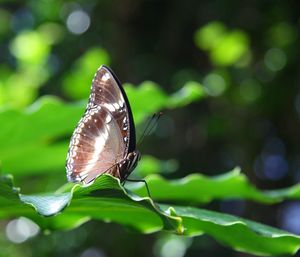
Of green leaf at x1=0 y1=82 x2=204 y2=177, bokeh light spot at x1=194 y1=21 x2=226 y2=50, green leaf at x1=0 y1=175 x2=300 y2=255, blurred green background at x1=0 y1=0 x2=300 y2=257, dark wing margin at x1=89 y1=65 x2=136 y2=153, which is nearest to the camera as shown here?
green leaf at x1=0 y1=175 x2=300 y2=255

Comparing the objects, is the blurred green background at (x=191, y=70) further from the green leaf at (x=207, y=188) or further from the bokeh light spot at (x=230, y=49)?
the green leaf at (x=207, y=188)

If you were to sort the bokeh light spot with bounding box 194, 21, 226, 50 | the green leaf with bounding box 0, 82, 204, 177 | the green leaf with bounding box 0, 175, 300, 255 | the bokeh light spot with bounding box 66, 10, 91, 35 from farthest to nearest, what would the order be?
the bokeh light spot with bounding box 66, 10, 91, 35
the bokeh light spot with bounding box 194, 21, 226, 50
the green leaf with bounding box 0, 82, 204, 177
the green leaf with bounding box 0, 175, 300, 255

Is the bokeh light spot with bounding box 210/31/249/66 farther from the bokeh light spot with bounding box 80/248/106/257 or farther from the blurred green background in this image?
the bokeh light spot with bounding box 80/248/106/257

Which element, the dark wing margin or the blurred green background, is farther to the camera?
the blurred green background

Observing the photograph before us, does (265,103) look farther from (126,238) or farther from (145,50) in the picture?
(126,238)

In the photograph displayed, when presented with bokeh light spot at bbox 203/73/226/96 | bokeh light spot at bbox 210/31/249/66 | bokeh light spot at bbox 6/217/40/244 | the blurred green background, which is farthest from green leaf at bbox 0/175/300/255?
bokeh light spot at bbox 6/217/40/244

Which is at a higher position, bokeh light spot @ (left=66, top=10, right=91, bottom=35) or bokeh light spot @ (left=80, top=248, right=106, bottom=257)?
bokeh light spot @ (left=66, top=10, right=91, bottom=35)
